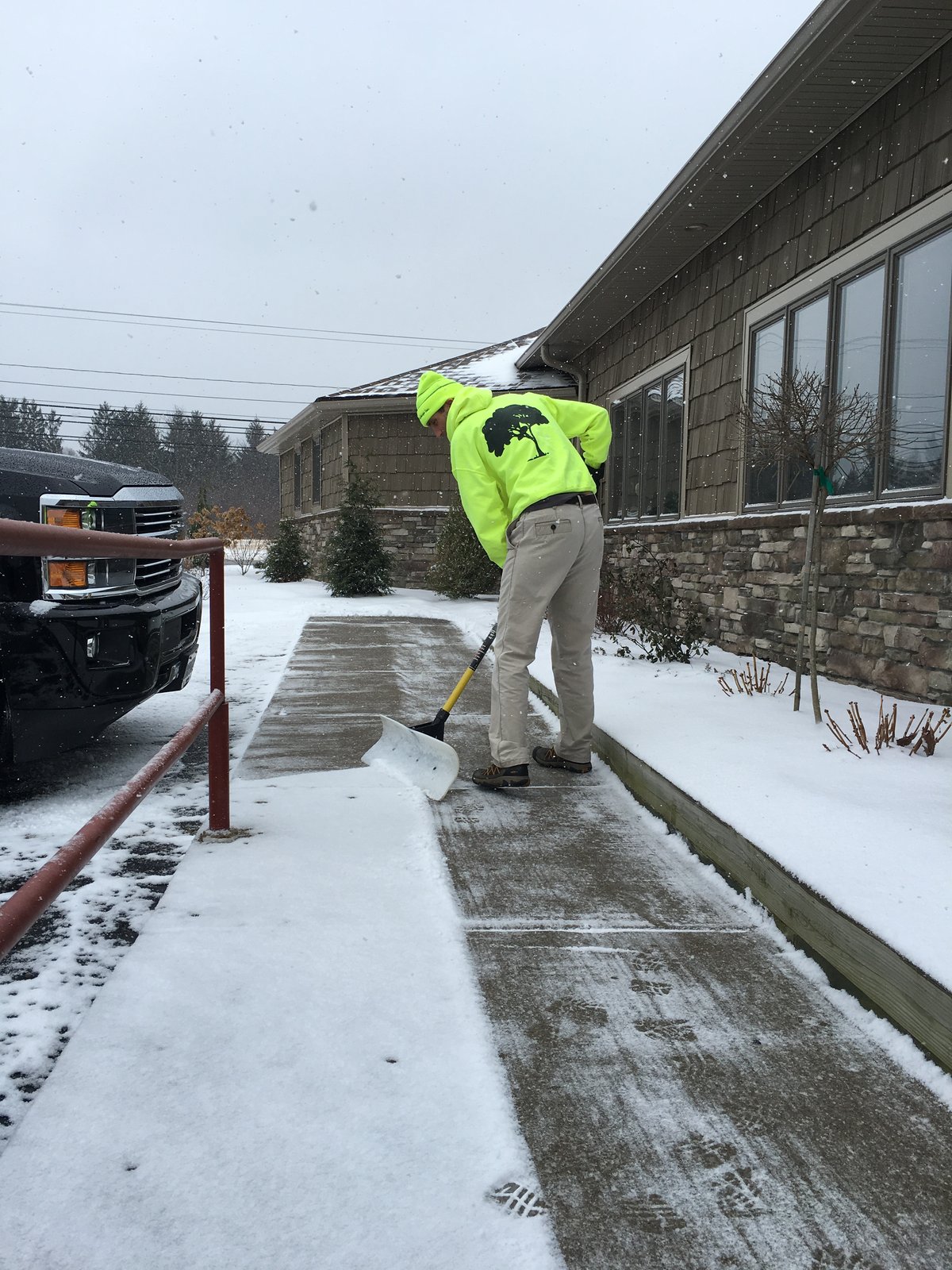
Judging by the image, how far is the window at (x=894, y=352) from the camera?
17.4 feet

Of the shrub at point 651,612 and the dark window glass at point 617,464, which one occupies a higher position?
the dark window glass at point 617,464

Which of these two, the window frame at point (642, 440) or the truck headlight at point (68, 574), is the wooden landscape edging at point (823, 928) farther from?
the window frame at point (642, 440)

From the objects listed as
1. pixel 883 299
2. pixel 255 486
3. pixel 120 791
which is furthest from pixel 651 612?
pixel 255 486

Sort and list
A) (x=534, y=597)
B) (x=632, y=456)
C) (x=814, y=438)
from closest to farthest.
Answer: (x=534, y=597), (x=814, y=438), (x=632, y=456)

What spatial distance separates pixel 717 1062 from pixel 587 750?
260 cm

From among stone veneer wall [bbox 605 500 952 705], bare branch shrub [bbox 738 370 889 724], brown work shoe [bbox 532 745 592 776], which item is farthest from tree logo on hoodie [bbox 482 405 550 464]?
stone veneer wall [bbox 605 500 952 705]

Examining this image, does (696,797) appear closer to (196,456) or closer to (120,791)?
(120,791)

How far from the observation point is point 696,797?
353 centimetres

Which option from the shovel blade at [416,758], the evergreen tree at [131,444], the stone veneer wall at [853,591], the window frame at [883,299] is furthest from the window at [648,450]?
the evergreen tree at [131,444]

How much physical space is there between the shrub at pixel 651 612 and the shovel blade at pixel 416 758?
3.24m

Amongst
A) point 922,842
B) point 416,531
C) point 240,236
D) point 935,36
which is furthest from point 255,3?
point 240,236

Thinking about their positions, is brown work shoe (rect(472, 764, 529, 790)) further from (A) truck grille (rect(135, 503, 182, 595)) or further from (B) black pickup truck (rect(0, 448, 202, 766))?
(A) truck grille (rect(135, 503, 182, 595))

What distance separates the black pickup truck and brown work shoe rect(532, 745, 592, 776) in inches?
72.7

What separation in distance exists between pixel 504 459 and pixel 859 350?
3.26 meters
